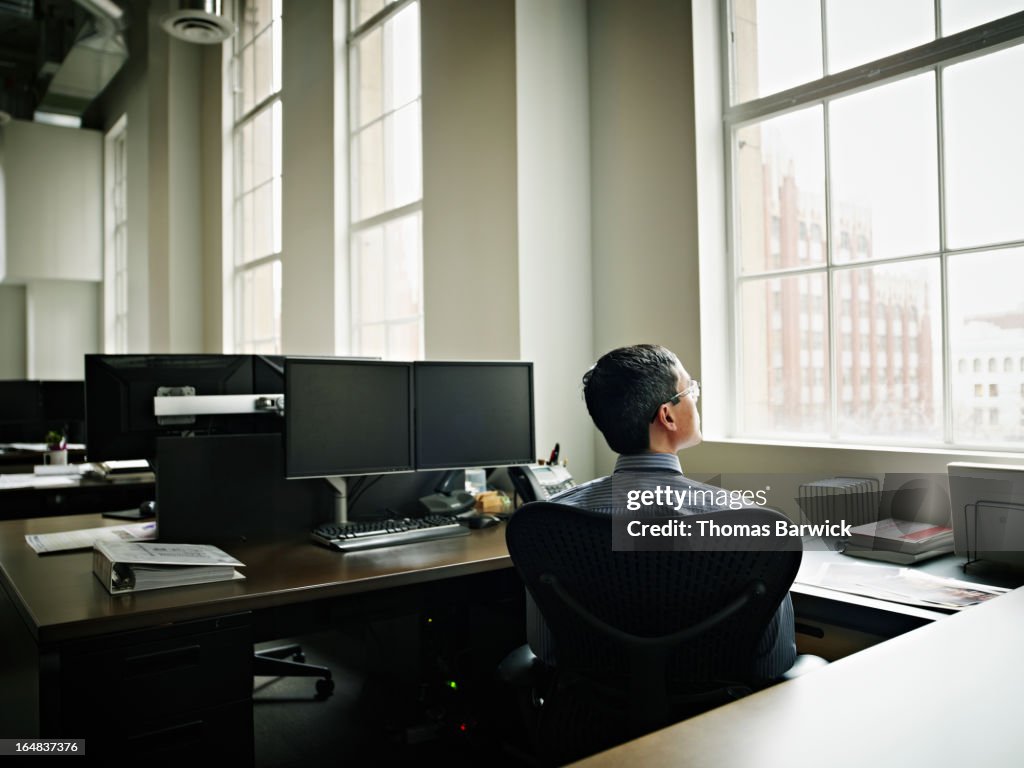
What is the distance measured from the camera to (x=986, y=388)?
7.71 feet

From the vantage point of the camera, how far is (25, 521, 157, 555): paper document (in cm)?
225

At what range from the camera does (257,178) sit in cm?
625

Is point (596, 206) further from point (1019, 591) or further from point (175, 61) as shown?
point (175, 61)

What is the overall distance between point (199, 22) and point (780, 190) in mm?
3972

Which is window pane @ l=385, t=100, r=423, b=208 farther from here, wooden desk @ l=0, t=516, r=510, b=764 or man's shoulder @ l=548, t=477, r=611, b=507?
man's shoulder @ l=548, t=477, r=611, b=507

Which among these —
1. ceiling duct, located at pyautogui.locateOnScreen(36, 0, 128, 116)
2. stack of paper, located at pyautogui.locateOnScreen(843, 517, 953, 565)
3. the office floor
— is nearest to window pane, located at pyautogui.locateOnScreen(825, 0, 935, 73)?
stack of paper, located at pyautogui.locateOnScreen(843, 517, 953, 565)

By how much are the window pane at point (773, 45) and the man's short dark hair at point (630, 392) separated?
5.66ft

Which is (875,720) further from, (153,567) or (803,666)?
(153,567)

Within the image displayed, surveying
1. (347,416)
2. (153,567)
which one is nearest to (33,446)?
(347,416)

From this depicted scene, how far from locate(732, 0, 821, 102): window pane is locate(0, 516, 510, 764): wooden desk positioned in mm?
2152

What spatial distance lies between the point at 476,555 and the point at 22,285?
31.2 ft

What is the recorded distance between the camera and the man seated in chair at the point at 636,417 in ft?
5.35

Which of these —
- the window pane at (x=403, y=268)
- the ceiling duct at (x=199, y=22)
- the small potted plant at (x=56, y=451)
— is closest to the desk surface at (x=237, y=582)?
the window pane at (x=403, y=268)

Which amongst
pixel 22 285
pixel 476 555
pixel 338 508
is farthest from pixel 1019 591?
pixel 22 285
